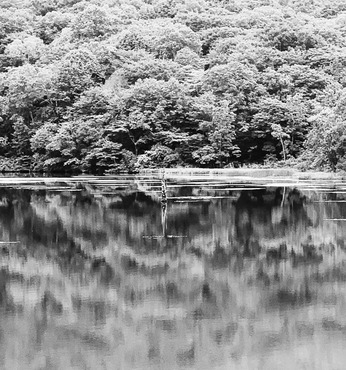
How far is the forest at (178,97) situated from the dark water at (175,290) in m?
22.3

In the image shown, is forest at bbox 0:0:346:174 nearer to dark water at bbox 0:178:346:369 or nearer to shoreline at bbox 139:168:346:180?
shoreline at bbox 139:168:346:180

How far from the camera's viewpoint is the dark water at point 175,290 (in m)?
7.54

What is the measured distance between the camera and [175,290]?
34.3 ft

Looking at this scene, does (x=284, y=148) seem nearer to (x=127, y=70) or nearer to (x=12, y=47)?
(x=127, y=70)

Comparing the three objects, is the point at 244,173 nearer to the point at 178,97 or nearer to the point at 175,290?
the point at 178,97

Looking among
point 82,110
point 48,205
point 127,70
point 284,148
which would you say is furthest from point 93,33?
point 48,205

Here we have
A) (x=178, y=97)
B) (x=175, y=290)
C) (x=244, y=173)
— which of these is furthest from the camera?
(x=178, y=97)

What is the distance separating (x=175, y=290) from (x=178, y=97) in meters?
44.5

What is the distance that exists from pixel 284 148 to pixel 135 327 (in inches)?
1676

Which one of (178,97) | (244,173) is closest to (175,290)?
(244,173)

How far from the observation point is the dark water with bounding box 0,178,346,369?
24.7ft

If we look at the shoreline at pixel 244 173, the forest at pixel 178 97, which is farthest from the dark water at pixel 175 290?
the forest at pixel 178 97

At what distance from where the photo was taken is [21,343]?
311 inches

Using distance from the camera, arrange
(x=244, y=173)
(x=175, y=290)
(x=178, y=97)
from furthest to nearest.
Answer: (x=178, y=97) < (x=244, y=173) < (x=175, y=290)
